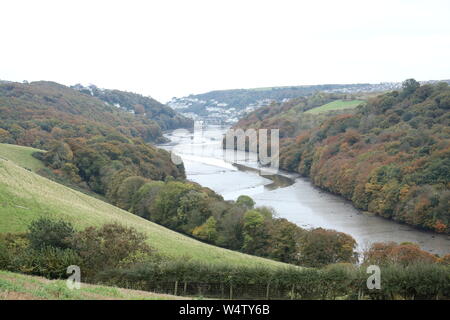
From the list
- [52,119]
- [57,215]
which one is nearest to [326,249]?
[57,215]

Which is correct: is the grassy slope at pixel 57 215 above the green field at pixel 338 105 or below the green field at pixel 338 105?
below

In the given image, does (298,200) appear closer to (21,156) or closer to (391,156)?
(391,156)

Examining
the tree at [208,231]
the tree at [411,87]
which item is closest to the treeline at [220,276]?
the tree at [208,231]

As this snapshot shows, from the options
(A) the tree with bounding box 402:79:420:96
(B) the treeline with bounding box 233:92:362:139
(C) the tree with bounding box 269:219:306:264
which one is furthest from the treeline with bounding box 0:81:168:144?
(A) the tree with bounding box 402:79:420:96

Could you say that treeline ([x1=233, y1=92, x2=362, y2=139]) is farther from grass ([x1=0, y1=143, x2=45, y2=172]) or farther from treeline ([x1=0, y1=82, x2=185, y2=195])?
grass ([x1=0, y1=143, x2=45, y2=172])

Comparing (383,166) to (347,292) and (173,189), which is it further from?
(347,292)

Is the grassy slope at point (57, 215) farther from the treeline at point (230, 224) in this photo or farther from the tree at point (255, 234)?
the tree at point (255, 234)
